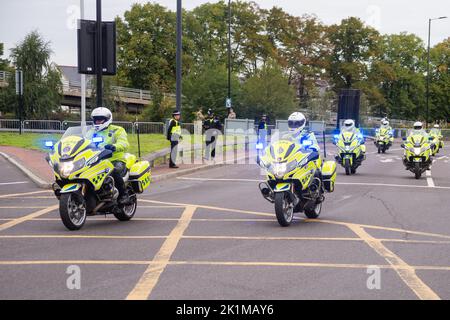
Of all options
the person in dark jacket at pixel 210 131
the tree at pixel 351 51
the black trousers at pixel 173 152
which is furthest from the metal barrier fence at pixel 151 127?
the tree at pixel 351 51

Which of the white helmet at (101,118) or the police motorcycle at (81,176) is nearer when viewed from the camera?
the police motorcycle at (81,176)

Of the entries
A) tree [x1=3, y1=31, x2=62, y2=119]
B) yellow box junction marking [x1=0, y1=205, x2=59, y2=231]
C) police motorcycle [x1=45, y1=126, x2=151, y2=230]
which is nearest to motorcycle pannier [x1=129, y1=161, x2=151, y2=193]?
police motorcycle [x1=45, y1=126, x2=151, y2=230]

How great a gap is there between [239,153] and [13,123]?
69.6ft

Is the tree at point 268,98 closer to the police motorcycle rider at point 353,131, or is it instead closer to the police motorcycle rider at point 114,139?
the police motorcycle rider at point 353,131

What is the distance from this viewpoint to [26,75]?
60.1 meters

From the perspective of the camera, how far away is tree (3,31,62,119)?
57719mm

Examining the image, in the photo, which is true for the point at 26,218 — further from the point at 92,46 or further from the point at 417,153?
the point at 417,153

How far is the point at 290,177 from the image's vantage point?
10812 millimetres

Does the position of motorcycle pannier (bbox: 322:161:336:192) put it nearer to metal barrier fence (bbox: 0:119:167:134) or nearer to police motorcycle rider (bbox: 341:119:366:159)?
police motorcycle rider (bbox: 341:119:366:159)

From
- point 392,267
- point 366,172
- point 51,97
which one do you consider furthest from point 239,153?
point 51,97

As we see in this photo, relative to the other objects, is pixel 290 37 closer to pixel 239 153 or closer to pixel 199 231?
pixel 239 153

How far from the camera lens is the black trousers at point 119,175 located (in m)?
11.0

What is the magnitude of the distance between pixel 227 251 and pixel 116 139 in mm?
3353

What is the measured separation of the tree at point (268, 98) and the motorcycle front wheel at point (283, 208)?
41269mm
